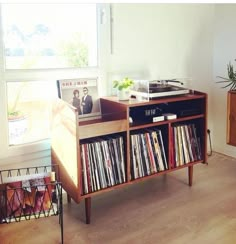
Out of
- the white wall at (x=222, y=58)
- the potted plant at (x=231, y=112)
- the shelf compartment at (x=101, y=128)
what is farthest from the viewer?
the white wall at (x=222, y=58)

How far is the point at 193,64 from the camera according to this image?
349cm

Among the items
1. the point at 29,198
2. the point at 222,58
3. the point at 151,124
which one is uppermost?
the point at 222,58

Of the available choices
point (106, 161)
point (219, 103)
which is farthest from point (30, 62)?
point (219, 103)

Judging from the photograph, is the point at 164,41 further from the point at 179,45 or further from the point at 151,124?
the point at 151,124

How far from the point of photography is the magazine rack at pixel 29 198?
81.8 inches

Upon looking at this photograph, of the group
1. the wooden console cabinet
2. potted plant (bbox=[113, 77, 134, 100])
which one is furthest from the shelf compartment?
potted plant (bbox=[113, 77, 134, 100])

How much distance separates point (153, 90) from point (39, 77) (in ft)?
2.77

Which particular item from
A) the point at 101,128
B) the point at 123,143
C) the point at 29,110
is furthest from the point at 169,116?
the point at 29,110

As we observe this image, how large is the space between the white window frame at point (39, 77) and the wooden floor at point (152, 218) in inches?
17.6

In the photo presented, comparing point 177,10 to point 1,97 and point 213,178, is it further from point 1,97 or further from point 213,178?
point 1,97

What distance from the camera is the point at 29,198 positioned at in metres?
2.13

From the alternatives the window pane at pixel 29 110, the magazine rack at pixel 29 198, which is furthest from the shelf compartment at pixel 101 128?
the window pane at pixel 29 110

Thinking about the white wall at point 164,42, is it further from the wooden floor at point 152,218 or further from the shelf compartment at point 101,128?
the wooden floor at point 152,218

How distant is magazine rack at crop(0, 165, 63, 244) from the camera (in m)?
2.08
